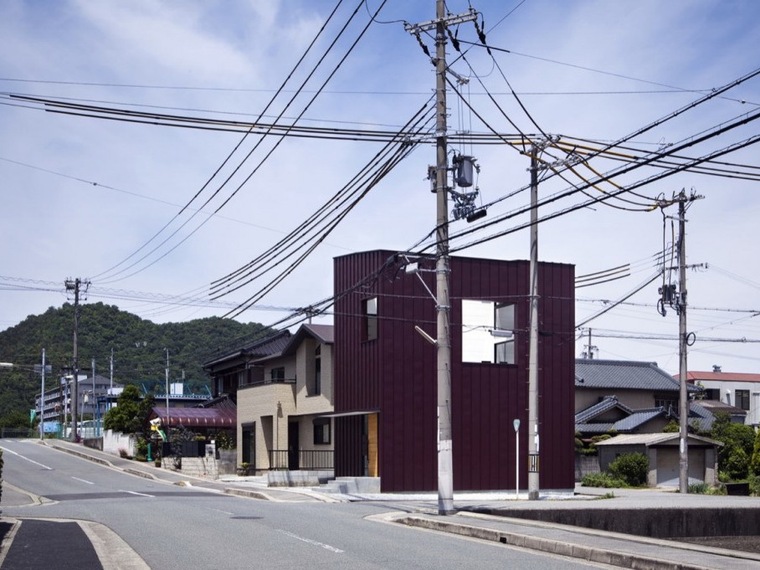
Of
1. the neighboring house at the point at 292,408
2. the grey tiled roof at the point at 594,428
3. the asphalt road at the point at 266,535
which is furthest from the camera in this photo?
the grey tiled roof at the point at 594,428

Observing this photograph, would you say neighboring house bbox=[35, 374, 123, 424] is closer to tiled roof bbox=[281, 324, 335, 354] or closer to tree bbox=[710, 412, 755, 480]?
tiled roof bbox=[281, 324, 335, 354]

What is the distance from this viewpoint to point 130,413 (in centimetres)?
6256

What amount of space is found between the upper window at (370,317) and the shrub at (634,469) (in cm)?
1741

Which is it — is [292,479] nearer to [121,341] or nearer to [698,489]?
[698,489]

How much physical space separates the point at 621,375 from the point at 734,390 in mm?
21560

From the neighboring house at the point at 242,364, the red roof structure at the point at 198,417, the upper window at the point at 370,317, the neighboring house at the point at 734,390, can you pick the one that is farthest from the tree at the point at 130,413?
the neighboring house at the point at 734,390

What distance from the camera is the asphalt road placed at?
13.4m

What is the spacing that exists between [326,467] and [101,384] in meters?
101

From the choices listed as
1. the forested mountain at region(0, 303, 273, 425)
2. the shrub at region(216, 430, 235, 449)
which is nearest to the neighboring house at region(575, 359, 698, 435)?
the shrub at region(216, 430, 235, 449)

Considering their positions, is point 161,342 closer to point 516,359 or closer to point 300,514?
point 516,359

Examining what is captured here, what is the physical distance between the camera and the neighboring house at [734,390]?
2960 inches

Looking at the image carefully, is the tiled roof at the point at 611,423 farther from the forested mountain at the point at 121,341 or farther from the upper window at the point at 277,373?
the forested mountain at the point at 121,341

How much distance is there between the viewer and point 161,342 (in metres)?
105

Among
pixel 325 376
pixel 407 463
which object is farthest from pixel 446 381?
pixel 325 376
